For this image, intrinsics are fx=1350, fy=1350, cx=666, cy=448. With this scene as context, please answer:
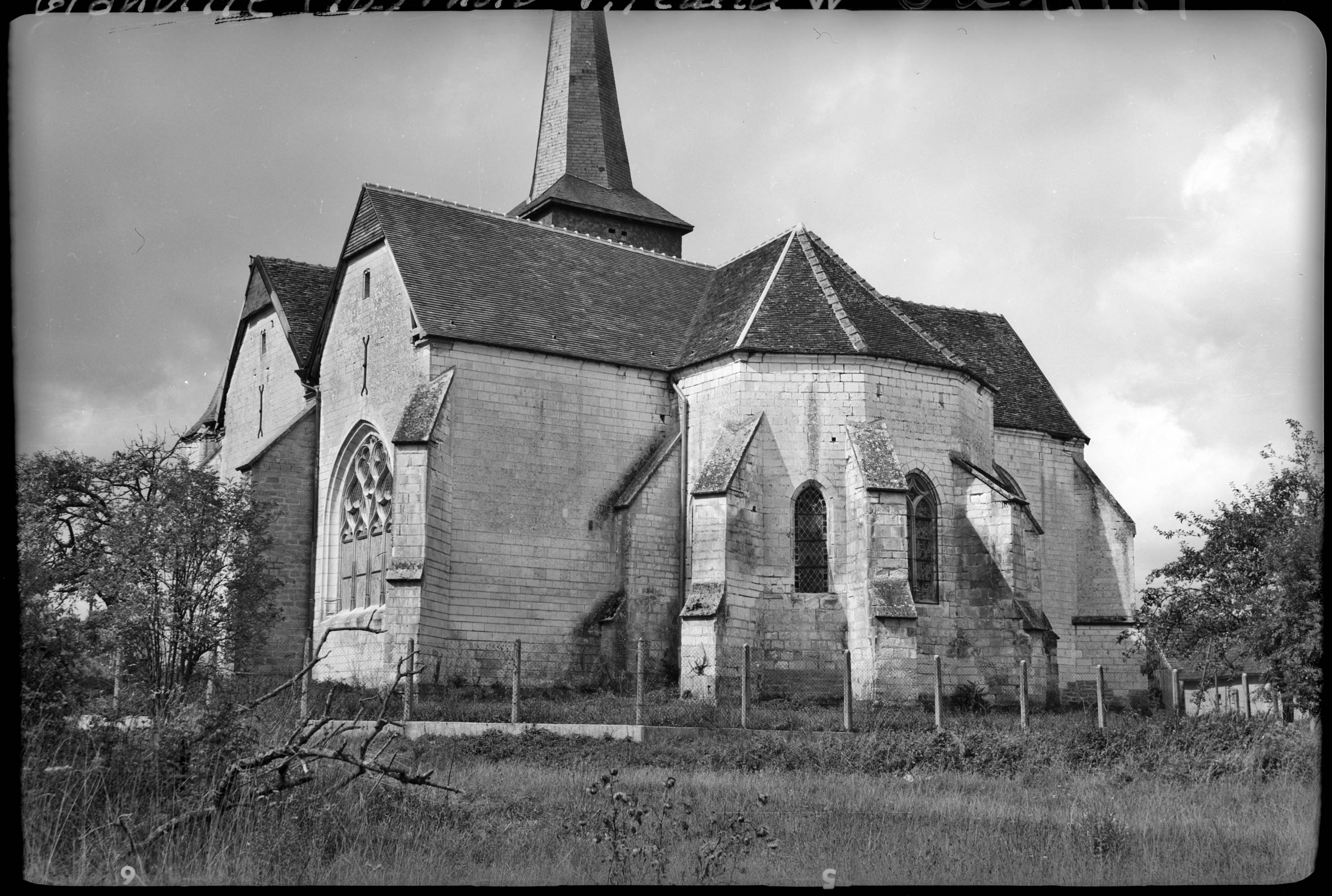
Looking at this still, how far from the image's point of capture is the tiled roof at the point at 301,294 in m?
29.6

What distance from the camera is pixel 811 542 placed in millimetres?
25172

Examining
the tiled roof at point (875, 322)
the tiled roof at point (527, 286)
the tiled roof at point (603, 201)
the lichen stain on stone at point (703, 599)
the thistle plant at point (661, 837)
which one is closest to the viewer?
the thistle plant at point (661, 837)

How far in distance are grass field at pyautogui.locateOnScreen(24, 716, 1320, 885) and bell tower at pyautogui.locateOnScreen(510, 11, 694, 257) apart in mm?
21329

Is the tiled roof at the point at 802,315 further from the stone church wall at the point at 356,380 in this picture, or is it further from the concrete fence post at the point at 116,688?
the concrete fence post at the point at 116,688

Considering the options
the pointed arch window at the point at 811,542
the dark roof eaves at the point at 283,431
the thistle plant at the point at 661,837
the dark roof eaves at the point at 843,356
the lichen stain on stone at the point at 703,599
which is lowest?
the thistle plant at the point at 661,837

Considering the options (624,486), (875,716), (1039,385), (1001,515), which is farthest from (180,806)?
(1039,385)

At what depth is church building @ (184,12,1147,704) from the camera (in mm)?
23984

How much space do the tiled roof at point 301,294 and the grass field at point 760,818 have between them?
47.4ft

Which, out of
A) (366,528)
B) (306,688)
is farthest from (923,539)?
(306,688)

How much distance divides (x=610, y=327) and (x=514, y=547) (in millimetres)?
5243

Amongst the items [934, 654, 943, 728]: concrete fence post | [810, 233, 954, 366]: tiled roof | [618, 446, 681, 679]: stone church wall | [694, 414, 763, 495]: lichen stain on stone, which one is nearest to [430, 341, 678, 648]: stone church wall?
[618, 446, 681, 679]: stone church wall

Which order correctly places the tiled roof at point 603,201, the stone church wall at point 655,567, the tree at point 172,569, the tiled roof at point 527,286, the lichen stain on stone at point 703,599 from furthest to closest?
the tiled roof at point 603,201 → the tiled roof at point 527,286 → the stone church wall at point 655,567 → the lichen stain on stone at point 703,599 → the tree at point 172,569

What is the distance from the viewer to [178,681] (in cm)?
2008

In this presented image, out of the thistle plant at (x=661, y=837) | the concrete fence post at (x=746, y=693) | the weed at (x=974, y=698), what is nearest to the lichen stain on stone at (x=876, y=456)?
the weed at (x=974, y=698)
